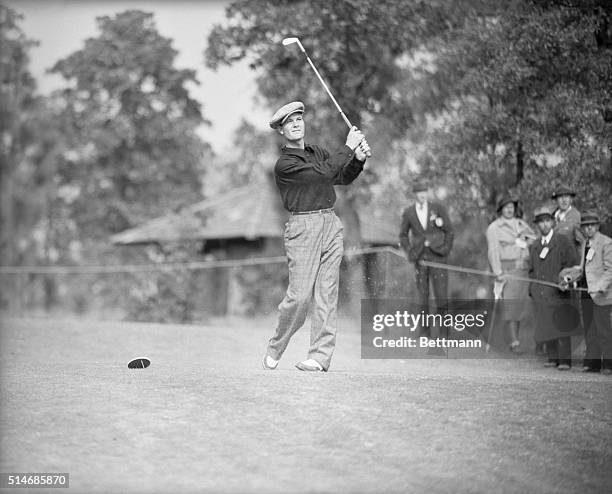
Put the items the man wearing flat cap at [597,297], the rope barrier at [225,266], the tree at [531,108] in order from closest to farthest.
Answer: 1. the man wearing flat cap at [597,297]
2. the rope barrier at [225,266]
3. the tree at [531,108]

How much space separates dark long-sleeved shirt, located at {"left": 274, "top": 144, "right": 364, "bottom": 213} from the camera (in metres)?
8.65

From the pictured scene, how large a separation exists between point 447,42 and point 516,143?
2769 mm

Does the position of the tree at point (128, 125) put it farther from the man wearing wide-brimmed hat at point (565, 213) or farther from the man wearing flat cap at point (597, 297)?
the man wearing flat cap at point (597, 297)

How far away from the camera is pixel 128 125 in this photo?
1270 inches

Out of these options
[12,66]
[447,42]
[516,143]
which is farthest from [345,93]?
[12,66]

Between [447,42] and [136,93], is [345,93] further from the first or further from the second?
[136,93]

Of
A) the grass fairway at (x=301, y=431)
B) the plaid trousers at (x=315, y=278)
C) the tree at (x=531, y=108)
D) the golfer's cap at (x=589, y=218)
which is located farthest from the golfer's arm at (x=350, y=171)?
the tree at (x=531, y=108)

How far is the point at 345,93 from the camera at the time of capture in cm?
2055

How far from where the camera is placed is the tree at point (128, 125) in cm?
3098

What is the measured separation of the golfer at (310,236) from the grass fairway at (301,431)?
0.55 m

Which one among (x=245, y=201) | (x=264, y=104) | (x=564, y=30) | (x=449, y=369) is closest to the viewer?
(x=449, y=369)

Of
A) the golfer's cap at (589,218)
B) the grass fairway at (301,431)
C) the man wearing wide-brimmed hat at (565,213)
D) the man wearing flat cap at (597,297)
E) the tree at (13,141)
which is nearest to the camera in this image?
the grass fairway at (301,431)

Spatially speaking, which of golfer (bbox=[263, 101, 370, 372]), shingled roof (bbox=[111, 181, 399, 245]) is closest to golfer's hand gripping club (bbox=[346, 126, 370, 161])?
golfer (bbox=[263, 101, 370, 372])

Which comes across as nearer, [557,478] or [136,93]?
[557,478]
